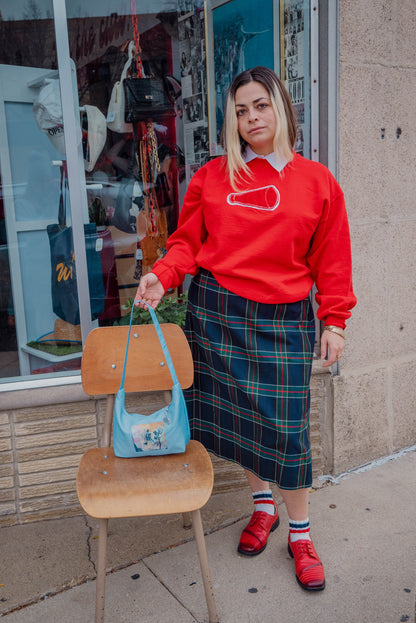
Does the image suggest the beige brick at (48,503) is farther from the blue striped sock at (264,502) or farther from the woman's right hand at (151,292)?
the woman's right hand at (151,292)

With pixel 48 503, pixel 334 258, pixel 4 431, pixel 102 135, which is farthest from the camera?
pixel 102 135

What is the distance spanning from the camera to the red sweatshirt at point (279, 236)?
209 cm

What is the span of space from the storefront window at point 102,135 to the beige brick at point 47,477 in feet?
1.53

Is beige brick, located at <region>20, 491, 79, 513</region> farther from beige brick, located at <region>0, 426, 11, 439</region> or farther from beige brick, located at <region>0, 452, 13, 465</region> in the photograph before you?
beige brick, located at <region>0, 426, 11, 439</region>

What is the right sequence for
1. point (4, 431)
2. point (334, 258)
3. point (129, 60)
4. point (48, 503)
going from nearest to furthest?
point (334, 258) < point (4, 431) < point (48, 503) < point (129, 60)

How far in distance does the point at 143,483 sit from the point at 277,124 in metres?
1.33

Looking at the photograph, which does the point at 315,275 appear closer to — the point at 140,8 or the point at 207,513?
the point at 207,513

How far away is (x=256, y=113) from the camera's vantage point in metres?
2.09

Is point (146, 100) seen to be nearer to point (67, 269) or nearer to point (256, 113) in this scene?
point (67, 269)

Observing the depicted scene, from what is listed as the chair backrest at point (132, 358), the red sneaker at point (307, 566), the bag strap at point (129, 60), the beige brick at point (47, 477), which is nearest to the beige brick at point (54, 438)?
the beige brick at point (47, 477)

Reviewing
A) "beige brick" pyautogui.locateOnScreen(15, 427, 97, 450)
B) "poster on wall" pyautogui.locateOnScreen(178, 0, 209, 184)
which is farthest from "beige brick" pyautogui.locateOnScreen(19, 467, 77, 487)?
"poster on wall" pyautogui.locateOnScreen(178, 0, 209, 184)

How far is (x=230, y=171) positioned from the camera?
2160 mm

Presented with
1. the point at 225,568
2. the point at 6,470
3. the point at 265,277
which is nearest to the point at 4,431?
the point at 6,470

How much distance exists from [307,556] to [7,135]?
8.28 ft
